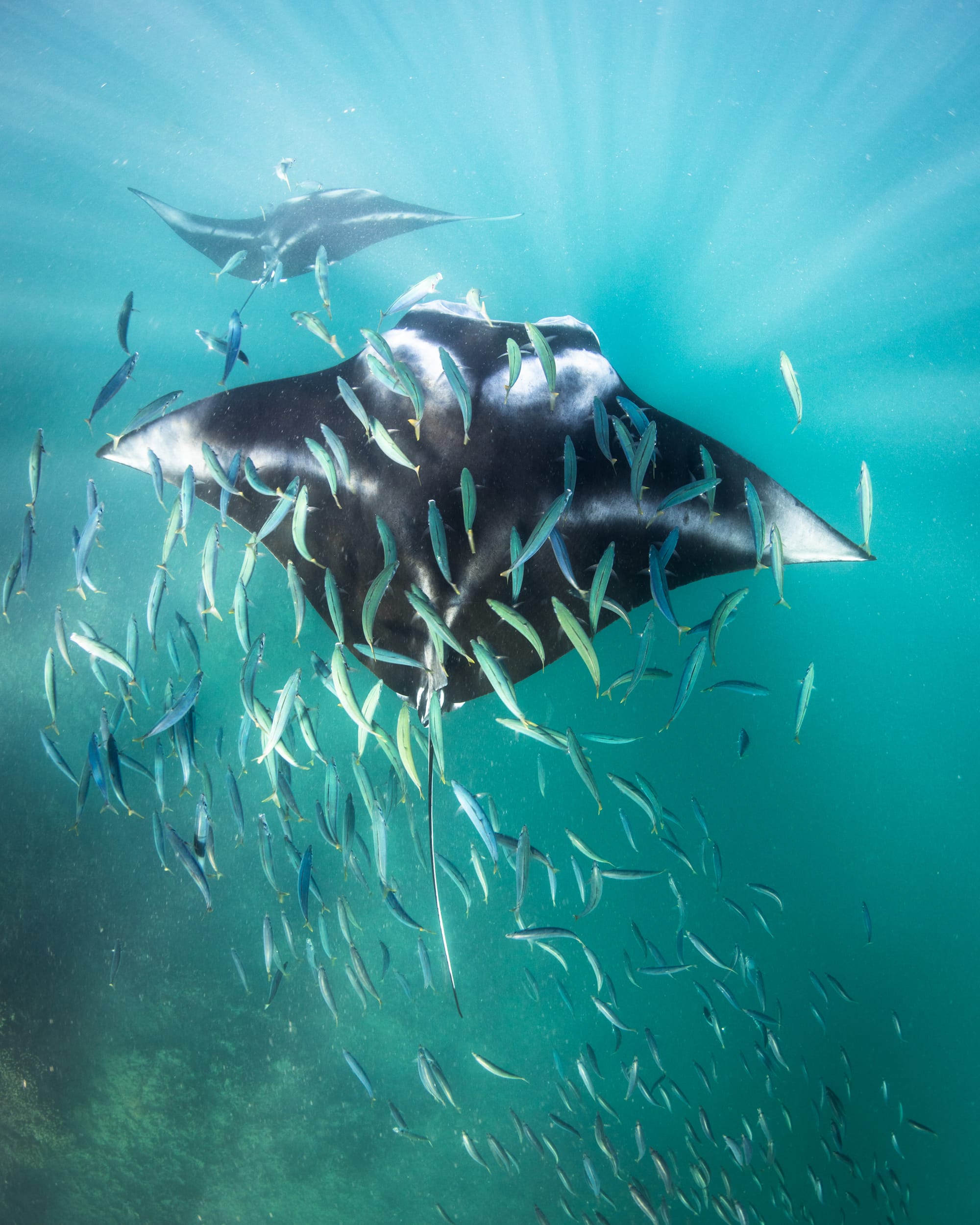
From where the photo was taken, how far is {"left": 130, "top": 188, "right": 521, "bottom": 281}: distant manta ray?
4.27m

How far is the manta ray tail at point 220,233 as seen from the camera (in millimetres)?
4465

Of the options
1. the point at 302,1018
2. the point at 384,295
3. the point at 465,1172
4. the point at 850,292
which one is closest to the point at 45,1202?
the point at 302,1018

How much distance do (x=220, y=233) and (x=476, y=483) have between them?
4.03 meters

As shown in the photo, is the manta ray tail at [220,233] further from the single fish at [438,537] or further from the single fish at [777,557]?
the single fish at [777,557]

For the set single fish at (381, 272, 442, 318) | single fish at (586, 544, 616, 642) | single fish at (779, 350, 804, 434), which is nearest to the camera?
single fish at (586, 544, 616, 642)

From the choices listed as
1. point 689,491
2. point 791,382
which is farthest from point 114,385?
point 791,382

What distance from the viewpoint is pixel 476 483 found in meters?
2.26

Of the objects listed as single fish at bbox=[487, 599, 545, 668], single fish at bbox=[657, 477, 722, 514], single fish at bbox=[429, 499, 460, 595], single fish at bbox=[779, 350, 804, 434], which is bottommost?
single fish at bbox=[487, 599, 545, 668]

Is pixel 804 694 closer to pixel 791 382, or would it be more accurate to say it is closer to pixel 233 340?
pixel 791 382

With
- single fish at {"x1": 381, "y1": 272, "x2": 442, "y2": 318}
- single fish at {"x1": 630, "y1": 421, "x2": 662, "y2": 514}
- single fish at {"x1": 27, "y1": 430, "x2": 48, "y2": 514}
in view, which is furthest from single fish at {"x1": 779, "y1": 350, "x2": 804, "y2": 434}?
single fish at {"x1": 27, "y1": 430, "x2": 48, "y2": 514}

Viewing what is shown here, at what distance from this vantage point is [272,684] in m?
4.79

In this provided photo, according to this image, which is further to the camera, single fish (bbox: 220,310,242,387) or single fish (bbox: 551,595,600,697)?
single fish (bbox: 220,310,242,387)

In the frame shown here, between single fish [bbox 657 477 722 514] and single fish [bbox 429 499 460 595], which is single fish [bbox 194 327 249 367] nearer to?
single fish [bbox 429 499 460 595]

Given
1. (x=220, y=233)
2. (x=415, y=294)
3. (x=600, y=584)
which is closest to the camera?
(x=600, y=584)
